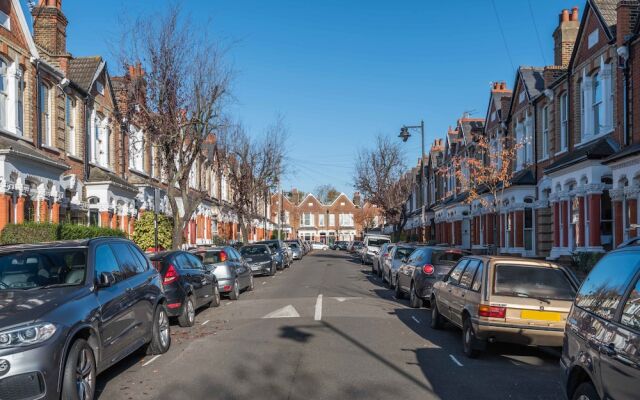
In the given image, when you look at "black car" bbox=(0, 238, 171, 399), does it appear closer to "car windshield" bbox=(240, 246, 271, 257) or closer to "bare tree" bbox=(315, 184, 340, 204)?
"car windshield" bbox=(240, 246, 271, 257)

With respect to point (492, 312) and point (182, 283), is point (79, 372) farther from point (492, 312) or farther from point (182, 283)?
point (182, 283)

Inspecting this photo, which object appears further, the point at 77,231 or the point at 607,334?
the point at 77,231

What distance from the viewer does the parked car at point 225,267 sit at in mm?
17031

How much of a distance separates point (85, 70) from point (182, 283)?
14959mm

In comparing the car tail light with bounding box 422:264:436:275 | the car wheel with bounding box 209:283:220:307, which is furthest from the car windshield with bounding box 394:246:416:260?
the car wheel with bounding box 209:283:220:307

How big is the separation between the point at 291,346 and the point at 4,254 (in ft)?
14.5

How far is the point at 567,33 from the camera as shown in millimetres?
25297

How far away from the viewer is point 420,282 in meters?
14.5

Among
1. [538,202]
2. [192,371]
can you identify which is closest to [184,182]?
[538,202]

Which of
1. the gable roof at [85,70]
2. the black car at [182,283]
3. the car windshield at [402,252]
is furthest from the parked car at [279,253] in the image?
the black car at [182,283]

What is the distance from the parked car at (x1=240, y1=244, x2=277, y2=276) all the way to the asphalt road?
1317 cm

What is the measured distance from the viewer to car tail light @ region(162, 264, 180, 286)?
39.1 feet

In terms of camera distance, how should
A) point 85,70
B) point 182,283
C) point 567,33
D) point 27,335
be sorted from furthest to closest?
point 567,33, point 85,70, point 182,283, point 27,335

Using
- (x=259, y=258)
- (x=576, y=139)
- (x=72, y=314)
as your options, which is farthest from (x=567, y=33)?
(x=72, y=314)
